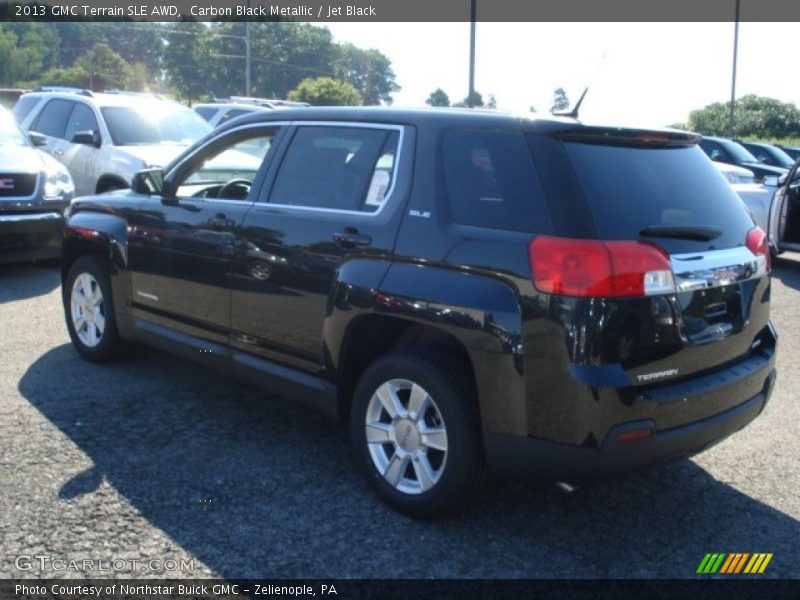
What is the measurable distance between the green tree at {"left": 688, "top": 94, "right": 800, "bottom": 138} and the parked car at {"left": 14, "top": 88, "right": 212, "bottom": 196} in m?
41.2

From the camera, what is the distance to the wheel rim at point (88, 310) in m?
5.80

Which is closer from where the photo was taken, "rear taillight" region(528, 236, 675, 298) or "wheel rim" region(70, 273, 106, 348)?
"rear taillight" region(528, 236, 675, 298)

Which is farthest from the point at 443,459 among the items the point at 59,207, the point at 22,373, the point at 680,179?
the point at 59,207

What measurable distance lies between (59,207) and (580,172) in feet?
23.8

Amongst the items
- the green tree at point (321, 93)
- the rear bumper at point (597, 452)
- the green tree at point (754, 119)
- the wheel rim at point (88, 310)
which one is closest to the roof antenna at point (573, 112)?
the rear bumper at point (597, 452)

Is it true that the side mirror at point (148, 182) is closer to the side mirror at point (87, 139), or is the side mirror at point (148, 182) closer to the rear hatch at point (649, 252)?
the rear hatch at point (649, 252)

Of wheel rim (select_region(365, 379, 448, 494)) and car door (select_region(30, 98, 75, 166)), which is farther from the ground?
car door (select_region(30, 98, 75, 166))

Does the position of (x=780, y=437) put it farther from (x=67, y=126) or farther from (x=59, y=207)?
(x=67, y=126)

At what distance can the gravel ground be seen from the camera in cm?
341

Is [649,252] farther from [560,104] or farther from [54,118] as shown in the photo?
[54,118]

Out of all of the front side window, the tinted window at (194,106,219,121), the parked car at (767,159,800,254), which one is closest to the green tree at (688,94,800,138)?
the tinted window at (194,106,219,121)

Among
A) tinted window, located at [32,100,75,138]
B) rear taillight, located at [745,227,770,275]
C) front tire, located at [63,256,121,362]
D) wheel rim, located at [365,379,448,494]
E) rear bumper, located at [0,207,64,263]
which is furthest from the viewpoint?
tinted window, located at [32,100,75,138]

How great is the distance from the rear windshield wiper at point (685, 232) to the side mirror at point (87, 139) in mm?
8577

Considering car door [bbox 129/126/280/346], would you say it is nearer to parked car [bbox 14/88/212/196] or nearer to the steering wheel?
the steering wheel
